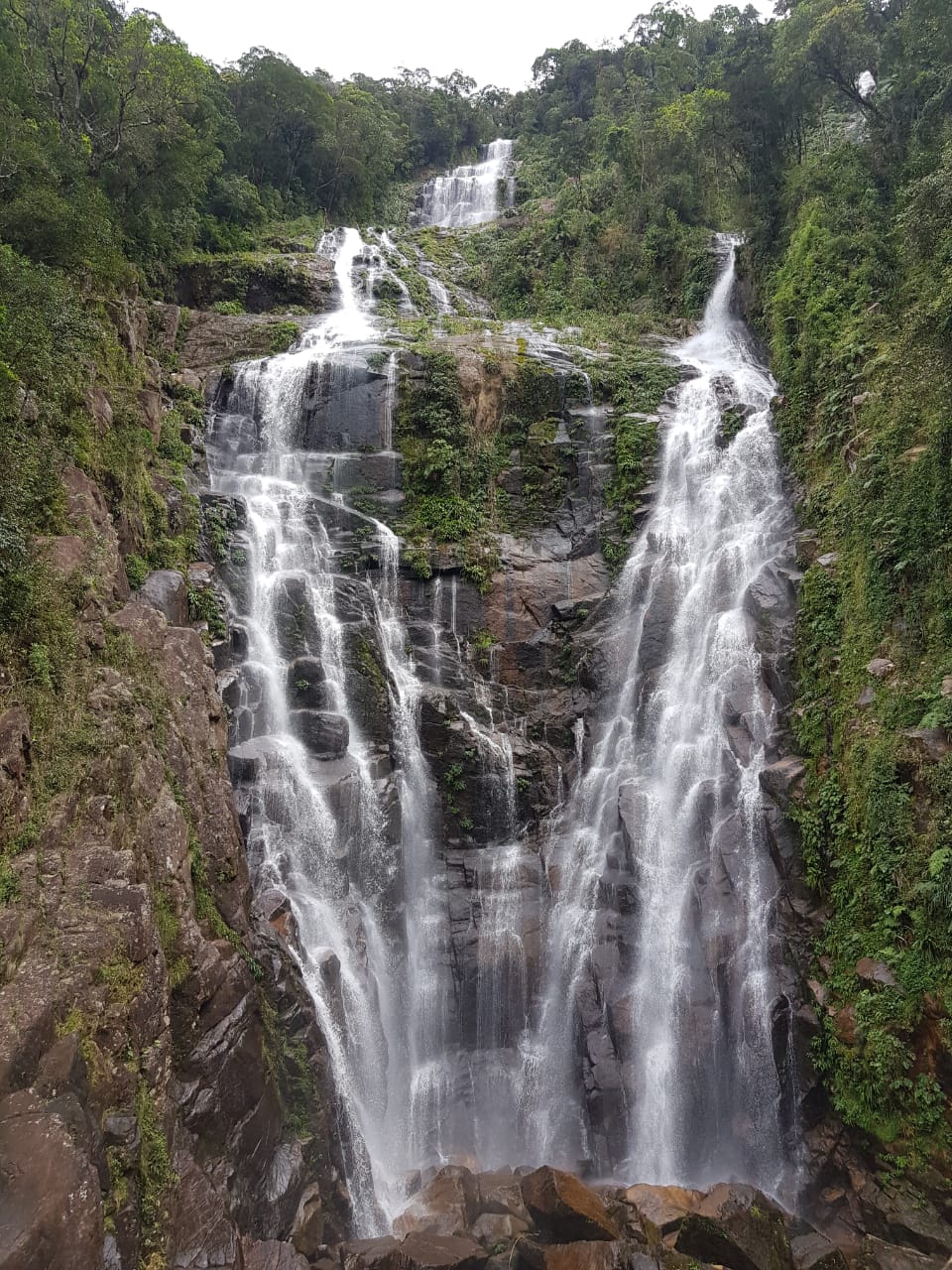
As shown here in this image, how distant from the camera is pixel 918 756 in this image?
12.9 metres

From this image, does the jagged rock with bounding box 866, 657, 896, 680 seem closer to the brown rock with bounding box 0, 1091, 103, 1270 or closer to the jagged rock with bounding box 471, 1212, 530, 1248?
the jagged rock with bounding box 471, 1212, 530, 1248

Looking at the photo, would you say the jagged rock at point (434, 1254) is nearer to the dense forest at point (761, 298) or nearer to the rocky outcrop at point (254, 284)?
the dense forest at point (761, 298)

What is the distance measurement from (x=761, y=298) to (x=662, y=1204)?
28.3m

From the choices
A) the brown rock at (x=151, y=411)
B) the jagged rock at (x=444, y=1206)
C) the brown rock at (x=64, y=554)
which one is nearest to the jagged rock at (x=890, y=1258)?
the jagged rock at (x=444, y=1206)

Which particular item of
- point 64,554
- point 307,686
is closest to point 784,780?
point 307,686

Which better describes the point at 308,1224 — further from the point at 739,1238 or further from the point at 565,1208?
the point at 739,1238

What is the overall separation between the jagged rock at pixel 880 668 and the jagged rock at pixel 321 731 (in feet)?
37.2

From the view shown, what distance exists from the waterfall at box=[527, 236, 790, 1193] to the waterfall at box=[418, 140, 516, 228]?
36402 mm

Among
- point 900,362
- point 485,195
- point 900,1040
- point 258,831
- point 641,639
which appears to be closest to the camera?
point 900,1040

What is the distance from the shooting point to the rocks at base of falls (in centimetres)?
1067

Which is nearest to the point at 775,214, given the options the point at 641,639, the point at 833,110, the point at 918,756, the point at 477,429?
the point at 833,110

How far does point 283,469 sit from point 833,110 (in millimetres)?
28405

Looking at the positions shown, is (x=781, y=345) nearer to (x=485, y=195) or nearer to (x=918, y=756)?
(x=918, y=756)

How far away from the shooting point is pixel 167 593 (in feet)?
52.1
